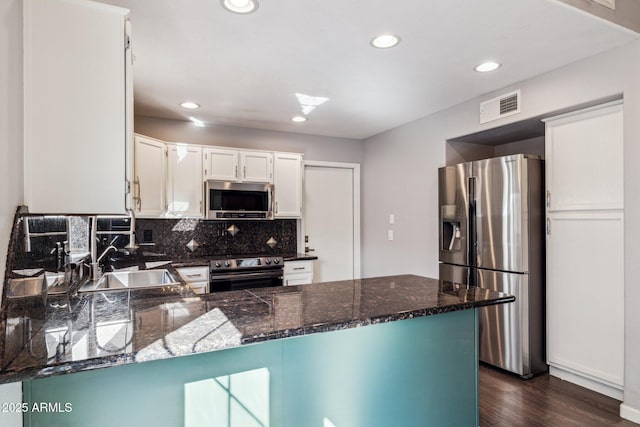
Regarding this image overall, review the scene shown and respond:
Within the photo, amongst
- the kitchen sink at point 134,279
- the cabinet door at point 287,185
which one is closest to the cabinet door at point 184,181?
the cabinet door at point 287,185

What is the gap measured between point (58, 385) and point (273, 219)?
3357 mm

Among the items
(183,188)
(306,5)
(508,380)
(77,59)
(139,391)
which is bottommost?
(508,380)

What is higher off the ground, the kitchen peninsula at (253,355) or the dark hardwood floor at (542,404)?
the kitchen peninsula at (253,355)

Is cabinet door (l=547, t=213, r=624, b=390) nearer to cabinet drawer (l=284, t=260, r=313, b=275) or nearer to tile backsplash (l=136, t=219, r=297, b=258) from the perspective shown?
cabinet drawer (l=284, t=260, r=313, b=275)

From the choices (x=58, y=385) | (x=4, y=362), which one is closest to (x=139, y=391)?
(x=58, y=385)

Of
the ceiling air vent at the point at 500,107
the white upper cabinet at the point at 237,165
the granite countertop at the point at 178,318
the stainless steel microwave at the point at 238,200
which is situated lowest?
the granite countertop at the point at 178,318

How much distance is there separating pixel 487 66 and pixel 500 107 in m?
0.58

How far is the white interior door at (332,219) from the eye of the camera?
15.7 ft

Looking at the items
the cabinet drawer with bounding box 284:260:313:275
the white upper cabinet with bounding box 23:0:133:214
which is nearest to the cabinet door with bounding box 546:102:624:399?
the cabinet drawer with bounding box 284:260:313:275

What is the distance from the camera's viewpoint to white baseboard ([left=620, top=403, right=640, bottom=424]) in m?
2.21

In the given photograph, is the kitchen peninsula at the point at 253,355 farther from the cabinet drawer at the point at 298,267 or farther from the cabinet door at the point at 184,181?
the cabinet drawer at the point at 298,267

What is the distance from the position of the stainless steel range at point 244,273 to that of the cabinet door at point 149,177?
82cm

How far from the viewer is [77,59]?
1.46 metres

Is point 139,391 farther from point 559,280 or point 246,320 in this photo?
point 559,280
